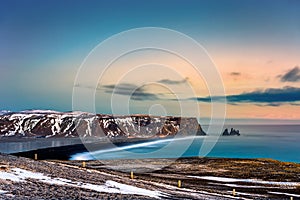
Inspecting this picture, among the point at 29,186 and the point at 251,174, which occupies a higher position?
the point at 29,186

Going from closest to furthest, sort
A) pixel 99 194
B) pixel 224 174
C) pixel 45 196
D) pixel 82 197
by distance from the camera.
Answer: pixel 45 196, pixel 82 197, pixel 99 194, pixel 224 174

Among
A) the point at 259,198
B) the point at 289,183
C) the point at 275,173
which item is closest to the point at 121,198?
the point at 259,198

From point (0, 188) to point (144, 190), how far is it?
1455 cm

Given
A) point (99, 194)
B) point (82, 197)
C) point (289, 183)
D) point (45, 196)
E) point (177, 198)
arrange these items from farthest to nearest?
point (289, 183), point (177, 198), point (99, 194), point (82, 197), point (45, 196)

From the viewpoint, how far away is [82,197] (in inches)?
1030

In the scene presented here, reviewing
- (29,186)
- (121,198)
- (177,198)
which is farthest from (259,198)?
(29,186)

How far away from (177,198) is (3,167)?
55.8 feet

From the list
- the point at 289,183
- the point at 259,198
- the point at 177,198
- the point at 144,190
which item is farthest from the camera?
the point at 289,183

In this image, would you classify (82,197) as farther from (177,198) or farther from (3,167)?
(3,167)

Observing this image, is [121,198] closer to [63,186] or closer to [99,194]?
[99,194]

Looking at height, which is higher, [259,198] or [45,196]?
[45,196]

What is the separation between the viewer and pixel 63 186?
98.1 feet

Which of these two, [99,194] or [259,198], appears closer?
[99,194]

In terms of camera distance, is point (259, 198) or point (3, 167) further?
point (259, 198)
